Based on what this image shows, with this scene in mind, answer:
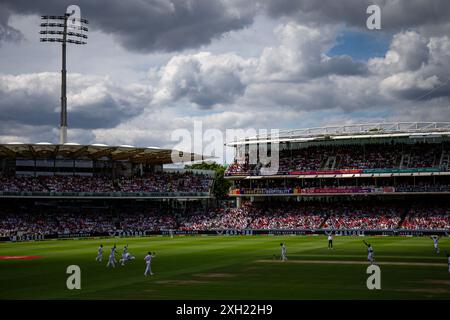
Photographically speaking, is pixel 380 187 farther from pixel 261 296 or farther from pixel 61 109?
pixel 261 296

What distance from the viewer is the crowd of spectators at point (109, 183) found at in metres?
71.2

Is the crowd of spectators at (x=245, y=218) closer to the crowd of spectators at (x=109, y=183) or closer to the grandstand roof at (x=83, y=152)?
the crowd of spectators at (x=109, y=183)

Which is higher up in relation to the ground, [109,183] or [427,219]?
[109,183]

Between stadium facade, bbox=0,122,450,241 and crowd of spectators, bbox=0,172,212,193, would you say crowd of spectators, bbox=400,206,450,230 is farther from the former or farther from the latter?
crowd of spectators, bbox=0,172,212,193

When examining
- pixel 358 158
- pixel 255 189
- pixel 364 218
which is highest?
pixel 358 158

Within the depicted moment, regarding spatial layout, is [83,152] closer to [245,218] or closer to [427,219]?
[245,218]

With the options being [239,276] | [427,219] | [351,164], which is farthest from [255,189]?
[239,276]

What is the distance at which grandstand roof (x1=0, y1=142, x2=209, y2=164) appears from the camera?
223 feet

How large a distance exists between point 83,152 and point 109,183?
6.23m

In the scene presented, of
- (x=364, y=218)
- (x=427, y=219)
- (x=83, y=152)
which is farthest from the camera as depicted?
(x=83, y=152)

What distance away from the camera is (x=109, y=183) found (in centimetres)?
7756

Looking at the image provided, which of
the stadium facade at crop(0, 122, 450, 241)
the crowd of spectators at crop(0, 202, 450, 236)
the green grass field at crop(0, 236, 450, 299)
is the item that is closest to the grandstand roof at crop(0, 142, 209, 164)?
the stadium facade at crop(0, 122, 450, 241)
